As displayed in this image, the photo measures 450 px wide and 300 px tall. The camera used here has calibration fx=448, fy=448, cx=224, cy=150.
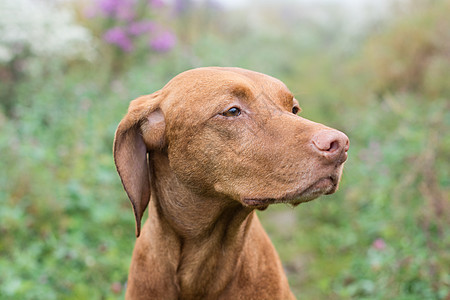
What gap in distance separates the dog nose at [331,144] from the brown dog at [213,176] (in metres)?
0.03

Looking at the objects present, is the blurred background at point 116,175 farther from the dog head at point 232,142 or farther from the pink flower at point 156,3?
the dog head at point 232,142

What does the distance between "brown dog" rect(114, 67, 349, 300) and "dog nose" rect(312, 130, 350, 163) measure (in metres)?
0.03

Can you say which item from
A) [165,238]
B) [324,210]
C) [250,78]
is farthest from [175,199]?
[324,210]

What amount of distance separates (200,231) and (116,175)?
2864 millimetres

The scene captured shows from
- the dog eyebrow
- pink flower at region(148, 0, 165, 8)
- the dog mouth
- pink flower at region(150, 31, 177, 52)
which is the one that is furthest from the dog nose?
pink flower at region(148, 0, 165, 8)

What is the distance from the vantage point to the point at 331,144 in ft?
5.97

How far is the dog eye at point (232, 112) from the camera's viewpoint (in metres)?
2.12

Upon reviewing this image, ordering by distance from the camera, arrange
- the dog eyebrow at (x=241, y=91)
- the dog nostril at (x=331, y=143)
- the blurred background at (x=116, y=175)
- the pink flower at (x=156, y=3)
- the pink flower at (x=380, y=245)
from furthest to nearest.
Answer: the pink flower at (x=156, y=3)
the pink flower at (x=380, y=245)
the blurred background at (x=116, y=175)
the dog eyebrow at (x=241, y=91)
the dog nostril at (x=331, y=143)

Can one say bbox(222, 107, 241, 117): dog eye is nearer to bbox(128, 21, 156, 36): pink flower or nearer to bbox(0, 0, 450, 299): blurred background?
bbox(0, 0, 450, 299): blurred background

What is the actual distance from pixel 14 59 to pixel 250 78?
232 inches

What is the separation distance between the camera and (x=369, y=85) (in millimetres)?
9906

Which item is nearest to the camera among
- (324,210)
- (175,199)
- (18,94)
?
(175,199)

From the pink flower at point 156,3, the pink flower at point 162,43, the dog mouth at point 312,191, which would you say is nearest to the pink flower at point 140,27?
the pink flower at point 162,43

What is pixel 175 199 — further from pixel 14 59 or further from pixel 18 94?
pixel 14 59
